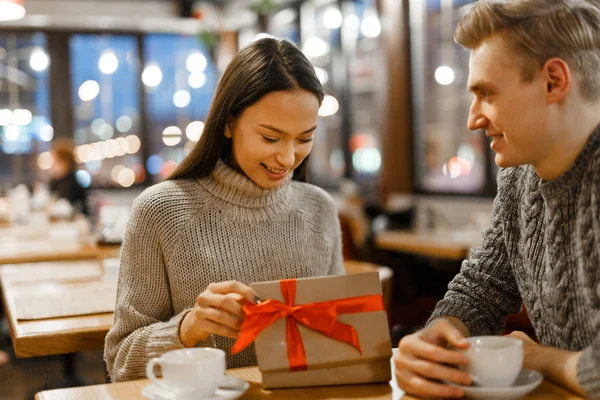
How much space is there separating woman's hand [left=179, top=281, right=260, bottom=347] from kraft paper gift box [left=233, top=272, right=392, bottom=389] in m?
0.03

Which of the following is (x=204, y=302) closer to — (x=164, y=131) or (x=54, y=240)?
(x=54, y=240)

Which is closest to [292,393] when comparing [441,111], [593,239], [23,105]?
[593,239]

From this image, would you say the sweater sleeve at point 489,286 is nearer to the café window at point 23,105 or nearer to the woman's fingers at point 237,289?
the woman's fingers at point 237,289

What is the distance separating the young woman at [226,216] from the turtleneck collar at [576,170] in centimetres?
54

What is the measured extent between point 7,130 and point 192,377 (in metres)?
9.02

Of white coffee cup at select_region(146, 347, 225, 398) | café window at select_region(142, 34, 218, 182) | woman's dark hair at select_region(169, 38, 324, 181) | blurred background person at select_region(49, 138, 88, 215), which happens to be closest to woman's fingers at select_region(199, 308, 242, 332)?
white coffee cup at select_region(146, 347, 225, 398)

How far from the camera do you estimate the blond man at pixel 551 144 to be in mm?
1044

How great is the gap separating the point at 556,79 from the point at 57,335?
50.9 inches

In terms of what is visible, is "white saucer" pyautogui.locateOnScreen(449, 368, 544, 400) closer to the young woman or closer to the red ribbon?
the red ribbon

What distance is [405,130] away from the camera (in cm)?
646

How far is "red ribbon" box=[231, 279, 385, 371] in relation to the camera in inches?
43.3

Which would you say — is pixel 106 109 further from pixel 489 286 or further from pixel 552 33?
pixel 552 33

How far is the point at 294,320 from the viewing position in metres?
1.11

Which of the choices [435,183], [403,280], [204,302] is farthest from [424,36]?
[204,302]
